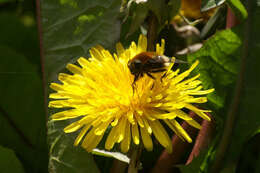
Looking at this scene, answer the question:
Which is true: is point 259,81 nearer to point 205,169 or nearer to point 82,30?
point 205,169

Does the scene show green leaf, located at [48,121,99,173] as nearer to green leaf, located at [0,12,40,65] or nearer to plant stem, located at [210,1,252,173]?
plant stem, located at [210,1,252,173]

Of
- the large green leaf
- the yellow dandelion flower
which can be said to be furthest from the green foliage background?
the yellow dandelion flower

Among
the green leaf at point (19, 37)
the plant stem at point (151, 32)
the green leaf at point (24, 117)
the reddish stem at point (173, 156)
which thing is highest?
the green leaf at point (19, 37)

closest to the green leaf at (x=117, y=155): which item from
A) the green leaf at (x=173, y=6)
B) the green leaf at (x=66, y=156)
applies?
the green leaf at (x=66, y=156)

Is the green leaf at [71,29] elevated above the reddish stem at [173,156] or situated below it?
above

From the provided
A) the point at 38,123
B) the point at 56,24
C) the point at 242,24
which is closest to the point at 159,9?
the point at 242,24

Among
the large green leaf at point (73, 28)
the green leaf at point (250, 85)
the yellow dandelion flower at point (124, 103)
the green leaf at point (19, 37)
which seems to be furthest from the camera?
the green leaf at point (19, 37)

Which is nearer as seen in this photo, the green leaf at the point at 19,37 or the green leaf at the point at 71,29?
the green leaf at the point at 71,29

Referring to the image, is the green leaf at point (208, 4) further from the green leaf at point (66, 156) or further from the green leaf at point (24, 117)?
the green leaf at point (24, 117)
